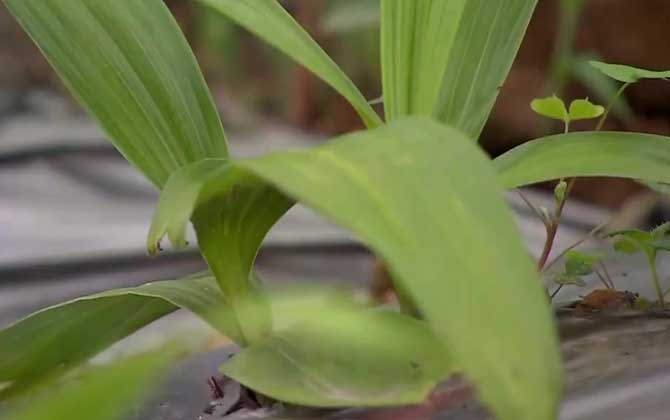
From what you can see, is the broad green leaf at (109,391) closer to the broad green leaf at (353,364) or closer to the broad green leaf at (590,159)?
the broad green leaf at (353,364)

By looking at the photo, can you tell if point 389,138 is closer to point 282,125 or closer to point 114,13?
point 114,13

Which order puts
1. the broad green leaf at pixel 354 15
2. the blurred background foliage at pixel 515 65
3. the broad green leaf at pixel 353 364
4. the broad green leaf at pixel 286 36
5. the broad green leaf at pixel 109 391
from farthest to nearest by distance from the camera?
the blurred background foliage at pixel 515 65 < the broad green leaf at pixel 354 15 < the broad green leaf at pixel 286 36 < the broad green leaf at pixel 353 364 < the broad green leaf at pixel 109 391

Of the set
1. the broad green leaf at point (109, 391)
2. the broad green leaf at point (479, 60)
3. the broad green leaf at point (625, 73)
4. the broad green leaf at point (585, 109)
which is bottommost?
the broad green leaf at point (109, 391)

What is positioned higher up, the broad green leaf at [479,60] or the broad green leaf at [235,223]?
the broad green leaf at [479,60]

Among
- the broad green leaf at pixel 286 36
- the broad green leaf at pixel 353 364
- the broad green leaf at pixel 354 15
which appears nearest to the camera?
the broad green leaf at pixel 353 364

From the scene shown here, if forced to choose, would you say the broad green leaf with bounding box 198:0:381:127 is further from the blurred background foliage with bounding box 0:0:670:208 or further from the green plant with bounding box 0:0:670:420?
the blurred background foliage with bounding box 0:0:670:208

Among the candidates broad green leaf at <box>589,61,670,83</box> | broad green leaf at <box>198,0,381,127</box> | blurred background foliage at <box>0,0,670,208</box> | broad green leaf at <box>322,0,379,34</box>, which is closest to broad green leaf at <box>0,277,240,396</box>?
broad green leaf at <box>198,0,381,127</box>

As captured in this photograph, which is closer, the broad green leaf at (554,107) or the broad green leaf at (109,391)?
the broad green leaf at (109,391)

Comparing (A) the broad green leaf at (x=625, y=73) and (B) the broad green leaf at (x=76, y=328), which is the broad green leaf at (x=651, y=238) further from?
(B) the broad green leaf at (x=76, y=328)

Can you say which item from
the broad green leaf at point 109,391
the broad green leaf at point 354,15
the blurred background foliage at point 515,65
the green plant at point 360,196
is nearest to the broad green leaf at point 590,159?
the green plant at point 360,196
